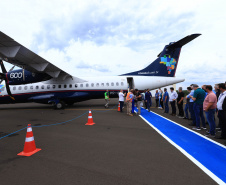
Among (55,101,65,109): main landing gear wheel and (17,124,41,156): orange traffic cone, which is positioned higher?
(55,101,65,109): main landing gear wheel

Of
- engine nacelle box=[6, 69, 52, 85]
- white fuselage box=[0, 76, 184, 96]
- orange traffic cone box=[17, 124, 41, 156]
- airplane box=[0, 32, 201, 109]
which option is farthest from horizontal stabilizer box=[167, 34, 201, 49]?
engine nacelle box=[6, 69, 52, 85]

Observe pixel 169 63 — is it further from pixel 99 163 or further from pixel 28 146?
pixel 28 146

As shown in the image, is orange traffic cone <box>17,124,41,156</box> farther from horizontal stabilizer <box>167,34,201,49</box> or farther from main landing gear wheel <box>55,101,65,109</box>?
horizontal stabilizer <box>167,34,201,49</box>

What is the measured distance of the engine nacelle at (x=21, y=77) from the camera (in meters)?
12.0

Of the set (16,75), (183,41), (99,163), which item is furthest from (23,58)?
(183,41)

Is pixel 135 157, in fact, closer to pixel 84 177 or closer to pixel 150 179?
pixel 150 179

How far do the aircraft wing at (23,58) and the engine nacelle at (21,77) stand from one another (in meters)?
0.76

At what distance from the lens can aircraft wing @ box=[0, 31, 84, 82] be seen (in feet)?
24.9

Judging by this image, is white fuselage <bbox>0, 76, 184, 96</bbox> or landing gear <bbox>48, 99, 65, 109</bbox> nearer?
landing gear <bbox>48, 99, 65, 109</bbox>

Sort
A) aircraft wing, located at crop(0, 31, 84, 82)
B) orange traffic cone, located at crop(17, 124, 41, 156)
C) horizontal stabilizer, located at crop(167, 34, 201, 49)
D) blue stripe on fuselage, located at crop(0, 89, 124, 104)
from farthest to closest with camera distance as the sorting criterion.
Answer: blue stripe on fuselage, located at crop(0, 89, 124, 104)
horizontal stabilizer, located at crop(167, 34, 201, 49)
aircraft wing, located at crop(0, 31, 84, 82)
orange traffic cone, located at crop(17, 124, 41, 156)

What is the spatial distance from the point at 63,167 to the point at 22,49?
28.6 ft

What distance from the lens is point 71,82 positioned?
13141 millimetres

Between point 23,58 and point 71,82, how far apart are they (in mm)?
4643

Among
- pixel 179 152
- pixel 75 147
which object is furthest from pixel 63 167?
pixel 179 152
